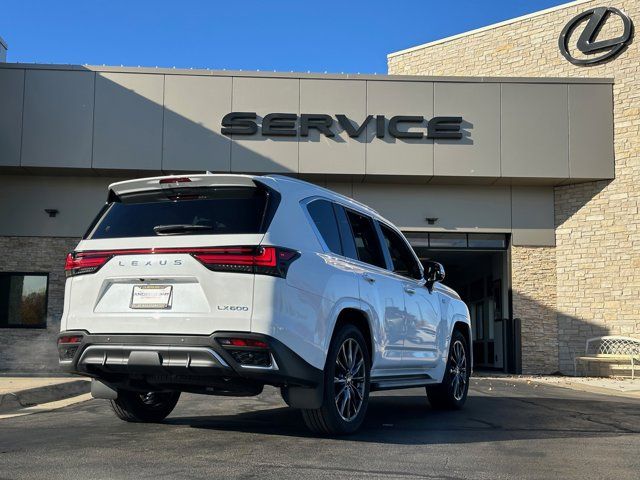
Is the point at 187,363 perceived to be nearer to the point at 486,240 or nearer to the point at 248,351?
the point at 248,351

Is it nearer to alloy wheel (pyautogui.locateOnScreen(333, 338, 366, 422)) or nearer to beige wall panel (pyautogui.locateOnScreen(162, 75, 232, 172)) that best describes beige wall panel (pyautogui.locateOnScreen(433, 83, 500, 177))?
beige wall panel (pyautogui.locateOnScreen(162, 75, 232, 172))

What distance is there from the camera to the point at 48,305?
2009 cm

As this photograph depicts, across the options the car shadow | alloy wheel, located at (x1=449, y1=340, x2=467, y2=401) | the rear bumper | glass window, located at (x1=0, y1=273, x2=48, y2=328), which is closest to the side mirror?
alloy wheel, located at (x1=449, y1=340, x2=467, y2=401)

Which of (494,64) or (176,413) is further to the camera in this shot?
(494,64)

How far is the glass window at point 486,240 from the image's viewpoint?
20969 mm

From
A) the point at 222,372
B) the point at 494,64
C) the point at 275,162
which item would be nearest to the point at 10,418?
the point at 222,372

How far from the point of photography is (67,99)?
1952cm

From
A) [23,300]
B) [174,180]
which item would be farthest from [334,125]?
[174,180]

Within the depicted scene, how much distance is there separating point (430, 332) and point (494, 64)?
638 inches

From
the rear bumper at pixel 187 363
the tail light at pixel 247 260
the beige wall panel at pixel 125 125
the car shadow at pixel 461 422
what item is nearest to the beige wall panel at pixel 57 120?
the beige wall panel at pixel 125 125

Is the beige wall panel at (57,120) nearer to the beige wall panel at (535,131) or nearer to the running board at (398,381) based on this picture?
the beige wall panel at (535,131)

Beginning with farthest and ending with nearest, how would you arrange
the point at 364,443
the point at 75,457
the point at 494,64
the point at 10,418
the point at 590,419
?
the point at 494,64
the point at 590,419
the point at 10,418
the point at 364,443
the point at 75,457

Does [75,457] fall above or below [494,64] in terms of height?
below

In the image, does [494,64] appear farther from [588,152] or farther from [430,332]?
[430,332]
